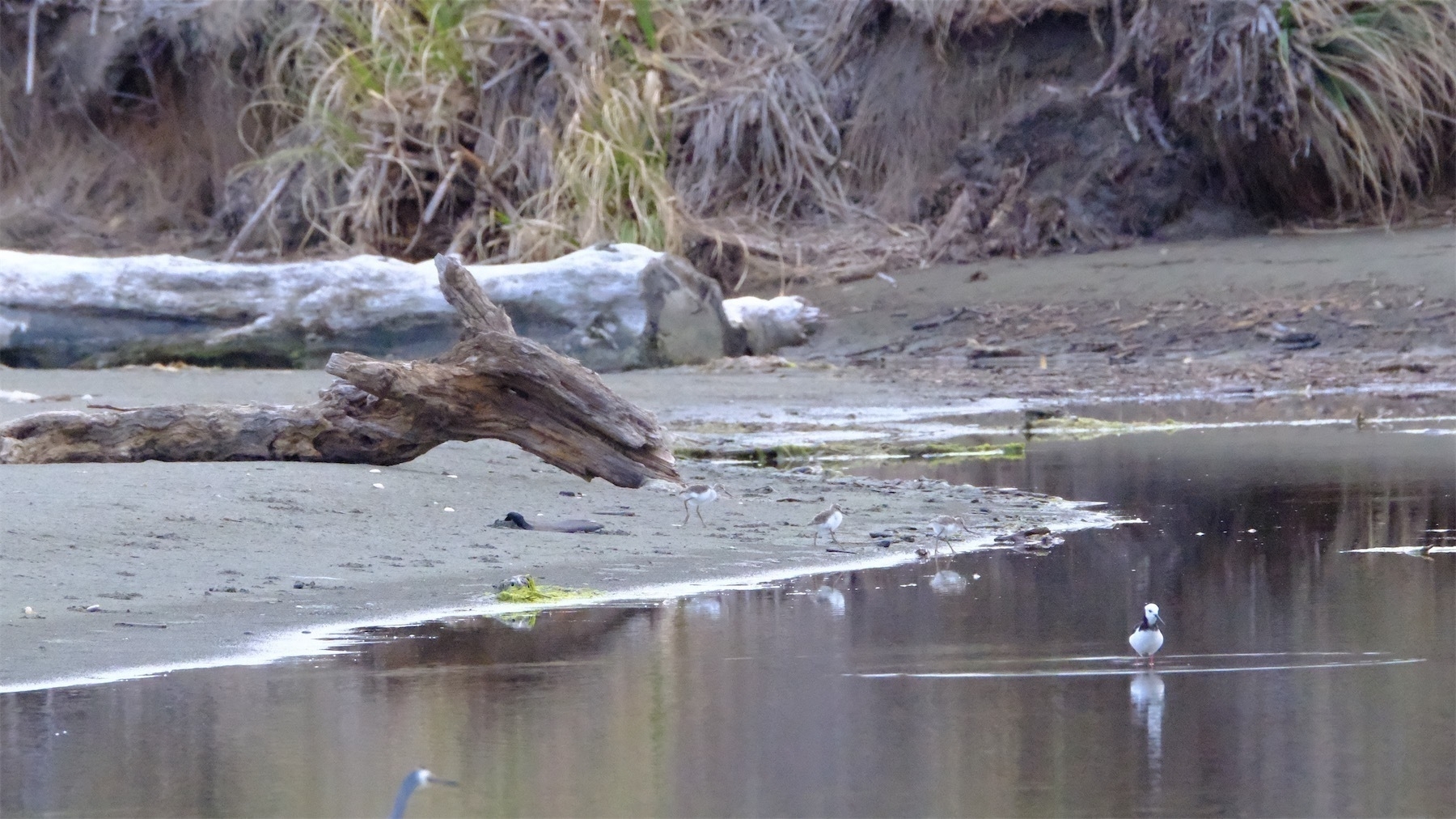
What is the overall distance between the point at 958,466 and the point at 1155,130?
24.7 ft

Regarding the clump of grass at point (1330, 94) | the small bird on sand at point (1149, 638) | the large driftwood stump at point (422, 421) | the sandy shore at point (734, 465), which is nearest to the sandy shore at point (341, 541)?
the sandy shore at point (734, 465)

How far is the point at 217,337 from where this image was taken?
10406 mm

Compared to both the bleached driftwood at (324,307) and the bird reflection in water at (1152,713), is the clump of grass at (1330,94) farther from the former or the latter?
the bird reflection in water at (1152,713)

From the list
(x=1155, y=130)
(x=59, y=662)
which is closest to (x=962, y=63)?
(x=1155, y=130)

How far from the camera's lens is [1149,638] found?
3.71 m

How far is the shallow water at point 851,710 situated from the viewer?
112 inches

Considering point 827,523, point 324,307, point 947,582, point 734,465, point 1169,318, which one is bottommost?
point 947,582

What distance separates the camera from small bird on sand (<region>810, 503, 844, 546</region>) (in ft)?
17.6

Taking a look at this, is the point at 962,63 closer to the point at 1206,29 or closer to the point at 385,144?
the point at 1206,29

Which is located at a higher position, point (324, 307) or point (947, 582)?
point (324, 307)

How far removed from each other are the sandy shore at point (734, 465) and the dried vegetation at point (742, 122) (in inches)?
34.3

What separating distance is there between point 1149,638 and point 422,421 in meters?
3.25

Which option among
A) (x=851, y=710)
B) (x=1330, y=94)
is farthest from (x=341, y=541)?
(x=1330, y=94)

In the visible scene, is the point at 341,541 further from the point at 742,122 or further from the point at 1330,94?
the point at 742,122
